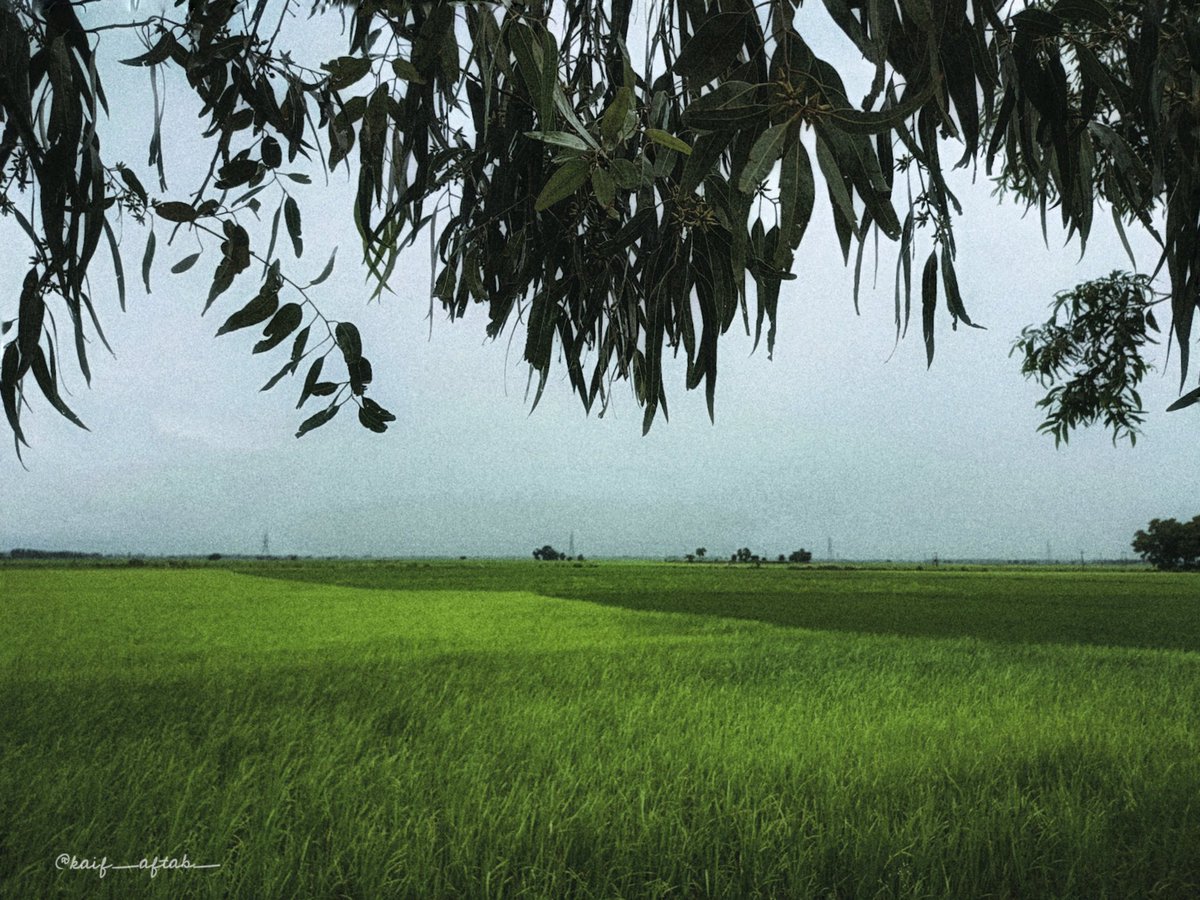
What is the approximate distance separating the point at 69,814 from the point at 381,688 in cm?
182

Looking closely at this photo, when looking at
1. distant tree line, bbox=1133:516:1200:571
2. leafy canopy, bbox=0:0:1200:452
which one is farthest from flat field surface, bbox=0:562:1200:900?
distant tree line, bbox=1133:516:1200:571

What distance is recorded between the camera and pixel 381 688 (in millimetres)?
3537

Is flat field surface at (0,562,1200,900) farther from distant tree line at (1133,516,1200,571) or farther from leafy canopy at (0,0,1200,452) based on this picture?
distant tree line at (1133,516,1200,571)

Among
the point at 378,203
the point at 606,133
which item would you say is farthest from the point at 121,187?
the point at 606,133

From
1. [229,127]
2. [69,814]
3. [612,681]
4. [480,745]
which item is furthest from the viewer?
[612,681]

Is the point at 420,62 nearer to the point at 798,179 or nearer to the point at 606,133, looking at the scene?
the point at 606,133

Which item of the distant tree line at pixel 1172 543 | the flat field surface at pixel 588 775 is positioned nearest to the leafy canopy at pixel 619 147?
the flat field surface at pixel 588 775

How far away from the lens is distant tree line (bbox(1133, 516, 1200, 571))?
104 ft

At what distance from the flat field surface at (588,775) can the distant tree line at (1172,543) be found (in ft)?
111

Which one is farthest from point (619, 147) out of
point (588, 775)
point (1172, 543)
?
point (1172, 543)

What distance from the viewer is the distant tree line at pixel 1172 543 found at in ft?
104

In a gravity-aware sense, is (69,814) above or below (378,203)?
below

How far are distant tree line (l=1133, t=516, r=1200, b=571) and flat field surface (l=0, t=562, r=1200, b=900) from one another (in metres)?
34.0

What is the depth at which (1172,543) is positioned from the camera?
32625 mm
